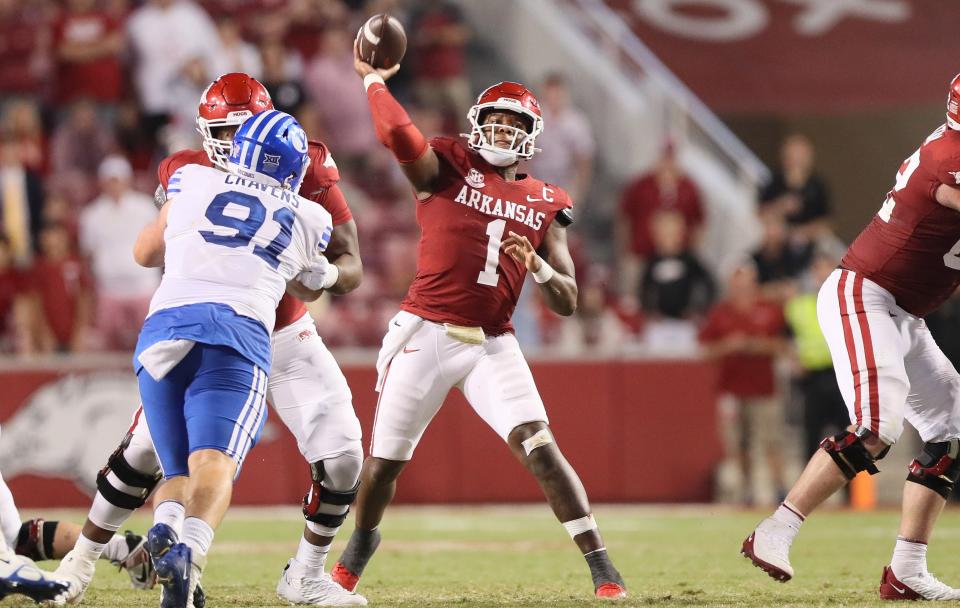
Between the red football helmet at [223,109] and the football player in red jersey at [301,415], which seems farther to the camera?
the football player in red jersey at [301,415]

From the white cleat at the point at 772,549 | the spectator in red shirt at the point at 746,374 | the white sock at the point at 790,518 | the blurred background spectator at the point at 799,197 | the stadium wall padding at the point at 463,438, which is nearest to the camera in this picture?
the white cleat at the point at 772,549

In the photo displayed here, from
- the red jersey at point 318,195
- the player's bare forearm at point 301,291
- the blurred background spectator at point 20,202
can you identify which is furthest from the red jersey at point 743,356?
the player's bare forearm at point 301,291

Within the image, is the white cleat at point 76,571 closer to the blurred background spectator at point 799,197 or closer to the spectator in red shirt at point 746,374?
the spectator in red shirt at point 746,374

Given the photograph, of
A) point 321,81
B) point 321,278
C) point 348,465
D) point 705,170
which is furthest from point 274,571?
point 705,170

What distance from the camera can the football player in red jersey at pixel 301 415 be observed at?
18.5 feet

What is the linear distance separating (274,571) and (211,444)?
2548 mm

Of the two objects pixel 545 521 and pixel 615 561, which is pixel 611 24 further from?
pixel 615 561

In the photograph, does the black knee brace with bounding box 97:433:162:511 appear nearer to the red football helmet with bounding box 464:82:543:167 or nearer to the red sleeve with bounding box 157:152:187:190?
the red sleeve with bounding box 157:152:187:190

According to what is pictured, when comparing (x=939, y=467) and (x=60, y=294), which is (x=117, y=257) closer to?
(x=60, y=294)

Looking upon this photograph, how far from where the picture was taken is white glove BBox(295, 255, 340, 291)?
17.7ft

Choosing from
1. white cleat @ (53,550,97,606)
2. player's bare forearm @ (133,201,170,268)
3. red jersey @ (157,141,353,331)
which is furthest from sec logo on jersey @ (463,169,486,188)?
white cleat @ (53,550,97,606)

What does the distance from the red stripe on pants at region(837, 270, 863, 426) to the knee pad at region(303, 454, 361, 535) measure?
201cm

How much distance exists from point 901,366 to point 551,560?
2.61 meters

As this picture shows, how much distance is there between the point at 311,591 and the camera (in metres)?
5.89
